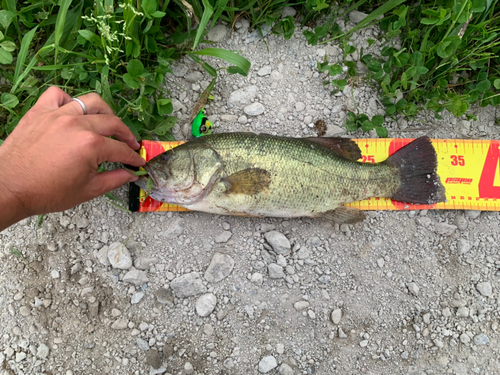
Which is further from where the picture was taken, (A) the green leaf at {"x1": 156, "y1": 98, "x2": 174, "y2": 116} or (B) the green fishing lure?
(B) the green fishing lure

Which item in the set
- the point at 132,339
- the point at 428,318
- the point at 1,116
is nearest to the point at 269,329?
the point at 132,339

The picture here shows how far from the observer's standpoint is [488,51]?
3904 millimetres

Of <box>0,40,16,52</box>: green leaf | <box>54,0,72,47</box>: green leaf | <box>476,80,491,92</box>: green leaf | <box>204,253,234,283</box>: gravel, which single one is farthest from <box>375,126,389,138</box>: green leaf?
<box>0,40,16,52</box>: green leaf

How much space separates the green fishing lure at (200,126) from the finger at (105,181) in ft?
3.10

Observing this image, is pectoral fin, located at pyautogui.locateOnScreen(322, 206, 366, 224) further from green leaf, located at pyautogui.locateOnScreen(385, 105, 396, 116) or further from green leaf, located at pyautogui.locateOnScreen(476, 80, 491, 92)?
green leaf, located at pyautogui.locateOnScreen(476, 80, 491, 92)

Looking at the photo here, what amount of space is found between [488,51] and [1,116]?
223 inches

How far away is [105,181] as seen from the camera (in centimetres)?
292

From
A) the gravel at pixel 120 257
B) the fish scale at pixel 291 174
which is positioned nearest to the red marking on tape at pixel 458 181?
the fish scale at pixel 291 174

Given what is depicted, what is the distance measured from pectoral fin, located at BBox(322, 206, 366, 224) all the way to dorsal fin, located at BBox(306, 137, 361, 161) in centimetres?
59

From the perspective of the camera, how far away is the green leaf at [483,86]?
376 centimetres

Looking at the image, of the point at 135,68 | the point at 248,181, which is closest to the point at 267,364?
the point at 248,181

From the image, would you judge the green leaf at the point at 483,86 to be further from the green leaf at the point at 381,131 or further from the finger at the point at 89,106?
the finger at the point at 89,106

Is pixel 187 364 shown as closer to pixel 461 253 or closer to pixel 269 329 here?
pixel 269 329

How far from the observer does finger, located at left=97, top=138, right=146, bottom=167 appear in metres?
2.64
